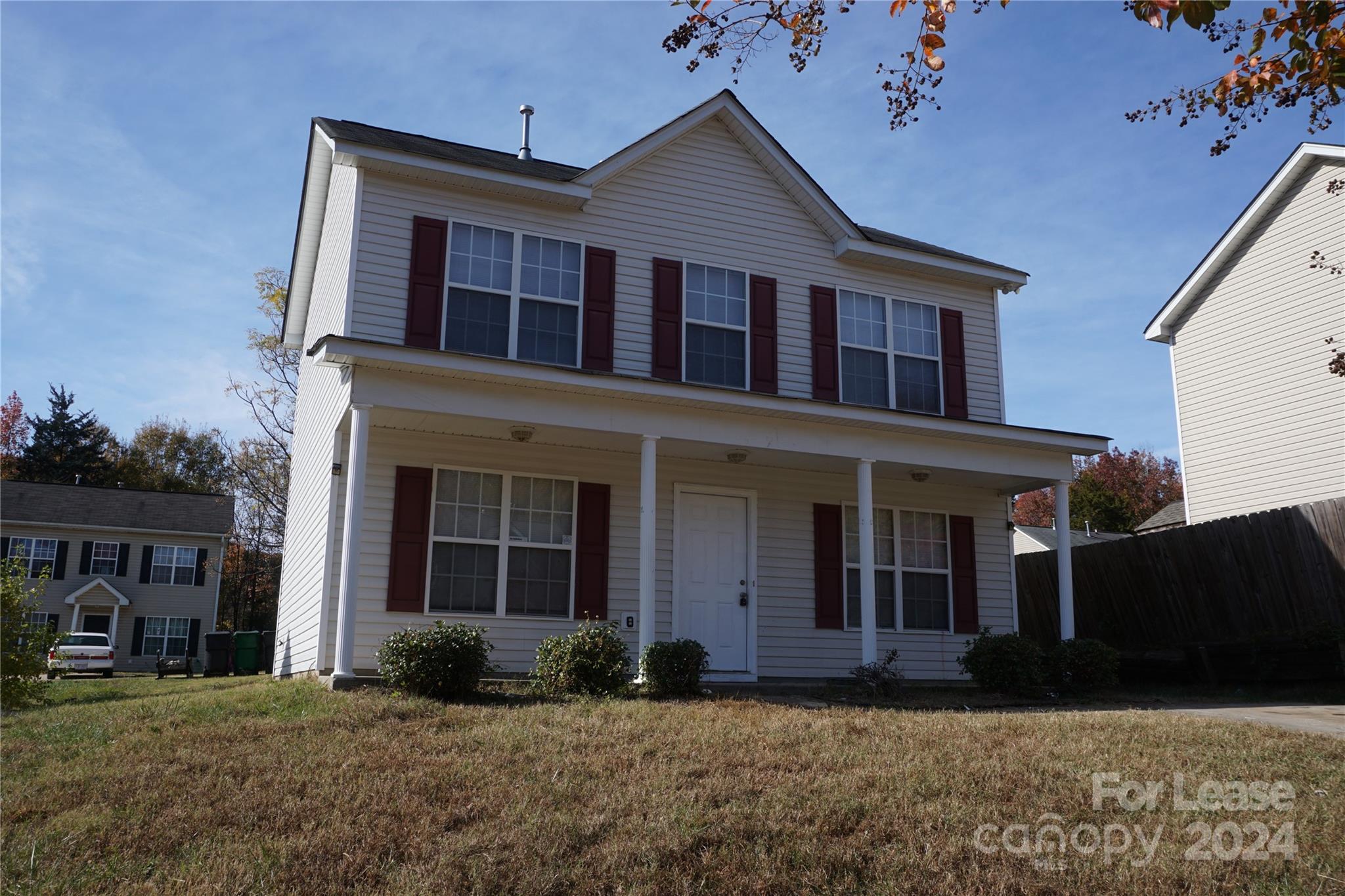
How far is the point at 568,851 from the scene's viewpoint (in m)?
5.03

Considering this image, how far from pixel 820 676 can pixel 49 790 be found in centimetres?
880

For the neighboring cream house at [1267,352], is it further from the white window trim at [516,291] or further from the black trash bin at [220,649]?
the black trash bin at [220,649]

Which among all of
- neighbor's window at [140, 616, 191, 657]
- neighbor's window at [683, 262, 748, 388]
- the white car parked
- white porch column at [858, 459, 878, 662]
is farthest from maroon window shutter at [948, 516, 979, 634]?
neighbor's window at [140, 616, 191, 657]

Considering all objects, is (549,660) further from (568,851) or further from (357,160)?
(357,160)

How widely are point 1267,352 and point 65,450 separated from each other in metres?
45.7

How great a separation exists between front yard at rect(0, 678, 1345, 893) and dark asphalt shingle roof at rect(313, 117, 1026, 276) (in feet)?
21.7

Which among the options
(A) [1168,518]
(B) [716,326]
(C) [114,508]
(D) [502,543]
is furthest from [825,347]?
(C) [114,508]

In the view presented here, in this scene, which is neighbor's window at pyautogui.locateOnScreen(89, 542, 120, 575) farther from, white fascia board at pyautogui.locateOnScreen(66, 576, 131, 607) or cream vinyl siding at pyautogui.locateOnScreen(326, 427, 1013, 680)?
cream vinyl siding at pyautogui.locateOnScreen(326, 427, 1013, 680)

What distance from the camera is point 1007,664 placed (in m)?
11.5

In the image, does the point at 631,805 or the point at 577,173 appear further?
the point at 577,173

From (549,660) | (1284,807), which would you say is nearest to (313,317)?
(549,660)

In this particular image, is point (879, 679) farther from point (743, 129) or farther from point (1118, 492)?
point (1118, 492)

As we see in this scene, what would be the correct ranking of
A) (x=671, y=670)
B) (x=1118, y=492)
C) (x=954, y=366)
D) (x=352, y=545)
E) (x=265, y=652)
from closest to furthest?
(x=352, y=545), (x=671, y=670), (x=954, y=366), (x=265, y=652), (x=1118, y=492)

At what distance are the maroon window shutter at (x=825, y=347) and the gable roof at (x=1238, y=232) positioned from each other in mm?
9094
